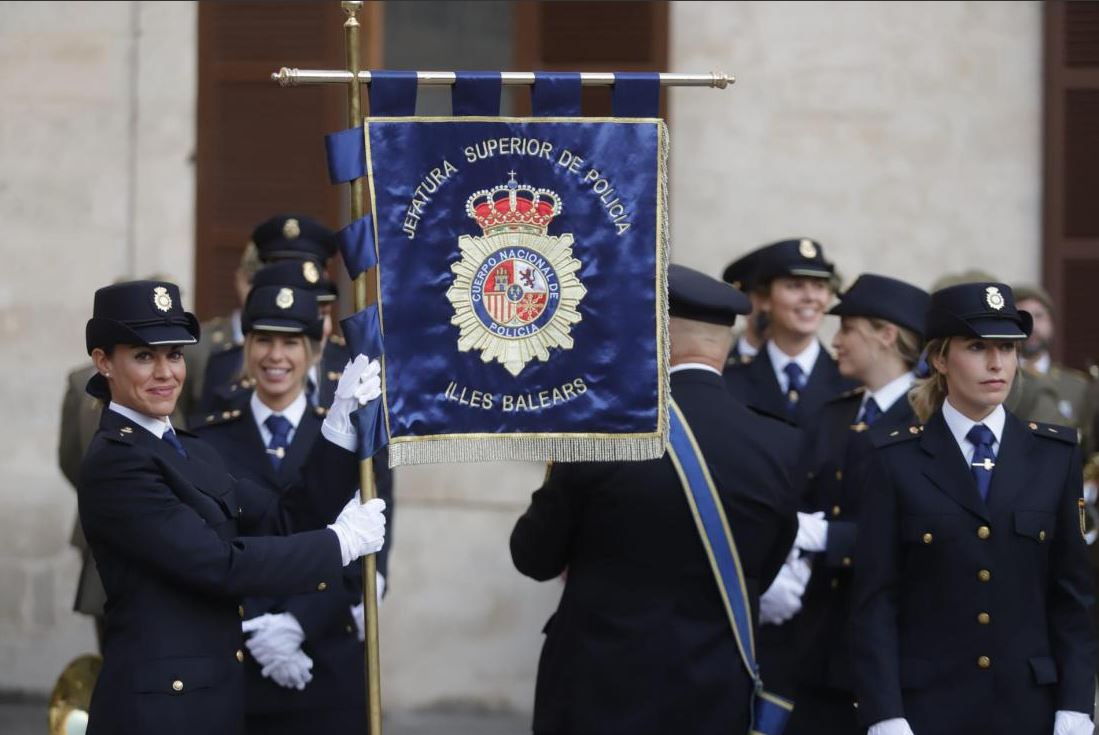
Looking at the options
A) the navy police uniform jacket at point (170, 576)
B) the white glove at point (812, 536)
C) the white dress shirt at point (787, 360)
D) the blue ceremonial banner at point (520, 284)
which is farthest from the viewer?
the white dress shirt at point (787, 360)

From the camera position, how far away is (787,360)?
6.68 meters

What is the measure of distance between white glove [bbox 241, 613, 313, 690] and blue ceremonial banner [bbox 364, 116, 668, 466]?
1.07 metres

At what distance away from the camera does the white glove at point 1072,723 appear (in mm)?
4652

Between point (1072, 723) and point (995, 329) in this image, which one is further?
point (995, 329)

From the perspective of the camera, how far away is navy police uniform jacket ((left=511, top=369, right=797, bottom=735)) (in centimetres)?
473

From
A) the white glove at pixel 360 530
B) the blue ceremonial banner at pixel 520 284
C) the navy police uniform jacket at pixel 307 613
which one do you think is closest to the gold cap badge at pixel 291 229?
the navy police uniform jacket at pixel 307 613

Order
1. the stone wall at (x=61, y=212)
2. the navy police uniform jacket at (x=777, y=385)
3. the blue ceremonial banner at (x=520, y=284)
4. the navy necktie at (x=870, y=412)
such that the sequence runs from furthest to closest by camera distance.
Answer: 1. the stone wall at (x=61, y=212)
2. the navy police uniform jacket at (x=777, y=385)
3. the navy necktie at (x=870, y=412)
4. the blue ceremonial banner at (x=520, y=284)

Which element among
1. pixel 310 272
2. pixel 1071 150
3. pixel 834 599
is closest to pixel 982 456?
pixel 834 599

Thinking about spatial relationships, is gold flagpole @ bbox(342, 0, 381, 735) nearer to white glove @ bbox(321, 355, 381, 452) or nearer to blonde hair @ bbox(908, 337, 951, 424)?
white glove @ bbox(321, 355, 381, 452)

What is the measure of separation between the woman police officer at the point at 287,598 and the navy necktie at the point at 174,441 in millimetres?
978

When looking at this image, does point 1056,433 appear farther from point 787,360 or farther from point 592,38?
point 592,38

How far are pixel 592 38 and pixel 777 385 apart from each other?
94.0 inches

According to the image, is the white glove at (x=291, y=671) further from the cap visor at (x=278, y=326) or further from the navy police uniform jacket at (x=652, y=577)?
the cap visor at (x=278, y=326)

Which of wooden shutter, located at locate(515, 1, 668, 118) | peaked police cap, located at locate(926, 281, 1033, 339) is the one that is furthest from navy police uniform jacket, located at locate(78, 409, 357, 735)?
wooden shutter, located at locate(515, 1, 668, 118)
